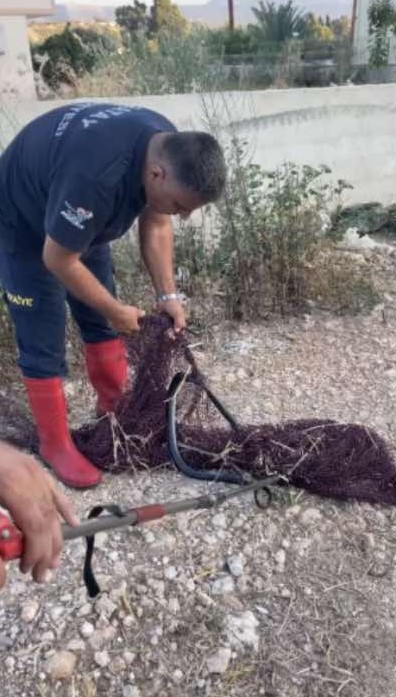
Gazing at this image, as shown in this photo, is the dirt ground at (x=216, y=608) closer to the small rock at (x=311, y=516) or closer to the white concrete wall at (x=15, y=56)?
the small rock at (x=311, y=516)

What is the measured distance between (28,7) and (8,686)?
14.0 m

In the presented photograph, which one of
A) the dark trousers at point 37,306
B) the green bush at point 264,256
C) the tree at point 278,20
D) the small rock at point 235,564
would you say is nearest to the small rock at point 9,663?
the small rock at point 235,564

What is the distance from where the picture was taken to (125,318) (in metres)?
2.47

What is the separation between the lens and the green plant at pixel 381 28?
10.5 meters

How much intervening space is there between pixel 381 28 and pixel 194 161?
1009 cm

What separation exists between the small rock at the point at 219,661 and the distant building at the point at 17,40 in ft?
24.1

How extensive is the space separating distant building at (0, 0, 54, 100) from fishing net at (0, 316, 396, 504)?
629cm

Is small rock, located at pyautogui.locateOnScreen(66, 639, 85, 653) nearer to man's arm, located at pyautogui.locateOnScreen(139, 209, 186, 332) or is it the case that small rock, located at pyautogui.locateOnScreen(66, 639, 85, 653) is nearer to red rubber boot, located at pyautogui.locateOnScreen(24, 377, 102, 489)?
red rubber boot, located at pyautogui.locateOnScreen(24, 377, 102, 489)

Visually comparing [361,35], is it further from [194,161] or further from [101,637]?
[101,637]

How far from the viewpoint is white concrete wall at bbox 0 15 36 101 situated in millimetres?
8578

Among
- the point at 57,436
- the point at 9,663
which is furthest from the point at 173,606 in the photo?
Result: the point at 57,436

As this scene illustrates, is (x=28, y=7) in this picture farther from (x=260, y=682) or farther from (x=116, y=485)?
(x=260, y=682)

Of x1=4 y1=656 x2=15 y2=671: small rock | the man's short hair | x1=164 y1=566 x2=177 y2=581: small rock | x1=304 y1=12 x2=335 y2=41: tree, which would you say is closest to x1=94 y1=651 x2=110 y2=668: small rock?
x1=4 y1=656 x2=15 y2=671: small rock

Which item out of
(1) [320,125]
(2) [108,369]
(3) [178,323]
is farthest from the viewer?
(1) [320,125]
